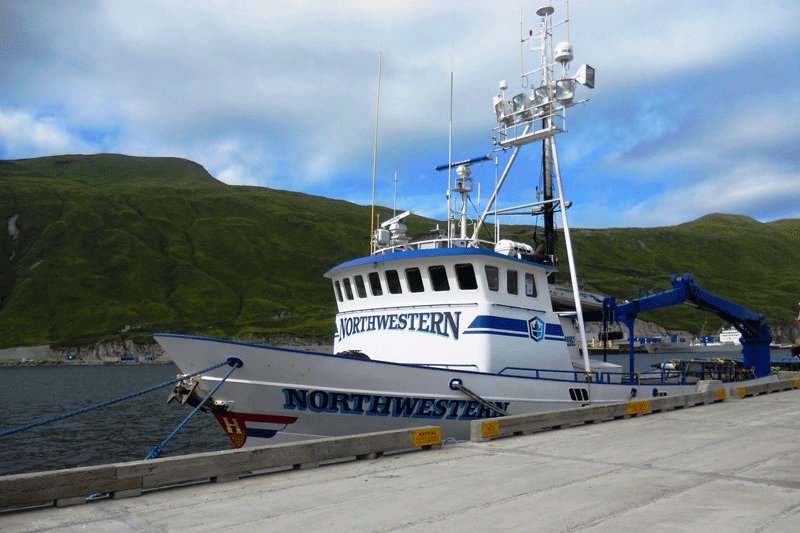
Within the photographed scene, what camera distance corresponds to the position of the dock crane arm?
2177 centimetres

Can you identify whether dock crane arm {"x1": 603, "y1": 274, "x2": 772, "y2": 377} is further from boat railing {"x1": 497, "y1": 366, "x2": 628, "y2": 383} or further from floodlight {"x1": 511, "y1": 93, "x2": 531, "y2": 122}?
floodlight {"x1": 511, "y1": 93, "x2": 531, "y2": 122}

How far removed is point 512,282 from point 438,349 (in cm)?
257

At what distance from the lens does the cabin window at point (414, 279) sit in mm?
15637

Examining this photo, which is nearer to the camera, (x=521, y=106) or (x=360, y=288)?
(x=360, y=288)

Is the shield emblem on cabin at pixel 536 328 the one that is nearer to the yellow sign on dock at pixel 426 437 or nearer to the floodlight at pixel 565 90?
the yellow sign on dock at pixel 426 437

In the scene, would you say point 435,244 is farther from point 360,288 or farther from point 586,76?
point 586,76

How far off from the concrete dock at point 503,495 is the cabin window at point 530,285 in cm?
562

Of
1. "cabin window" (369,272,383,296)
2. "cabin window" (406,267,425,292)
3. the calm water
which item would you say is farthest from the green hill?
"cabin window" (406,267,425,292)

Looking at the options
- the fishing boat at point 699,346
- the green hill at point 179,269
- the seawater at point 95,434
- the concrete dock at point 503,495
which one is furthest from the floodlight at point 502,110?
the fishing boat at point 699,346

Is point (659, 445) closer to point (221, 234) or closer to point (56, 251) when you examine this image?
point (56, 251)

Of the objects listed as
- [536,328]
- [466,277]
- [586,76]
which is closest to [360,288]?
[466,277]

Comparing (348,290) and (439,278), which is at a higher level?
(439,278)

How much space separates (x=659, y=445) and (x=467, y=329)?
16.9ft

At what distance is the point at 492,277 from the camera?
1543 centimetres
